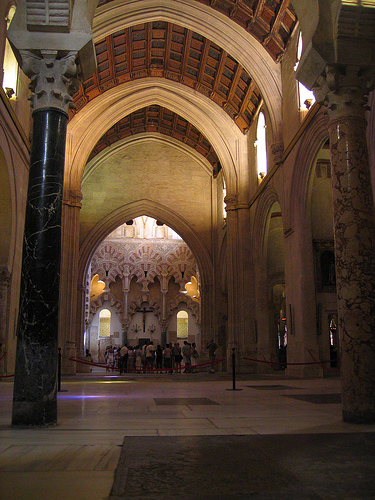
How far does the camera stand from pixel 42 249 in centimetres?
450

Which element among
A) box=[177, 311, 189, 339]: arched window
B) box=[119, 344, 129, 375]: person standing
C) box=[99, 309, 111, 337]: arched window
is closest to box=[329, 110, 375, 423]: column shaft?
box=[119, 344, 129, 375]: person standing

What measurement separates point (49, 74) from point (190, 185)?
18.7 metres

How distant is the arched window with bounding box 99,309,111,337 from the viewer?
29.7m

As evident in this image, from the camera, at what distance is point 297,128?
12.8 meters

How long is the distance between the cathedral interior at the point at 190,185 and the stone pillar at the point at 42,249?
0.02m

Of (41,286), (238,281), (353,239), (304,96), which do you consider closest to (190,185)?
(238,281)

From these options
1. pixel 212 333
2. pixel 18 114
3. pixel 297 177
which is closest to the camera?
pixel 18 114

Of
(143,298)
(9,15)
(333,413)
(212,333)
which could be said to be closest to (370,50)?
(333,413)

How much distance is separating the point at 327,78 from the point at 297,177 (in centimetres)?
787

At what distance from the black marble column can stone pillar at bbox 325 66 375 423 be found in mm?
2719

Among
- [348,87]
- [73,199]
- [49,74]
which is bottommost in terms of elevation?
[348,87]

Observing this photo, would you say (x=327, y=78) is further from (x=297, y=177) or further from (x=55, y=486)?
(x=297, y=177)

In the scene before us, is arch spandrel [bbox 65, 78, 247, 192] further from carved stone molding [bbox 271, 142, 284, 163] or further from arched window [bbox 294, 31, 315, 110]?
arched window [bbox 294, 31, 315, 110]

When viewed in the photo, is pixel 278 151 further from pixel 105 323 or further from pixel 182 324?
pixel 105 323
